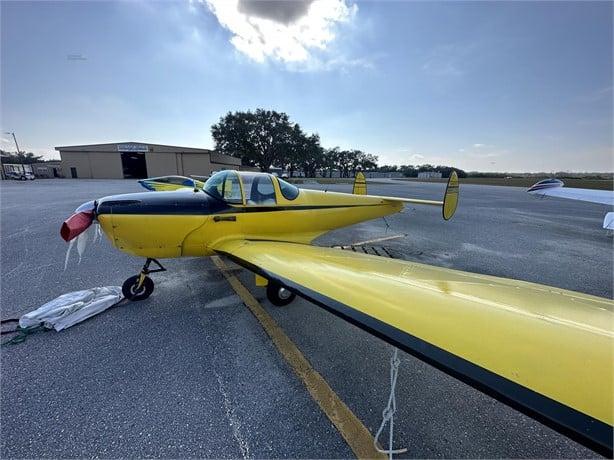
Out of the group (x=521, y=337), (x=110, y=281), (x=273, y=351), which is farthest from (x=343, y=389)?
(x=110, y=281)

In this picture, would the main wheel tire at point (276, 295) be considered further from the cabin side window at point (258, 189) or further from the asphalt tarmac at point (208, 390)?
the cabin side window at point (258, 189)

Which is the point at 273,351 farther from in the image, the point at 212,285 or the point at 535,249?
the point at 535,249

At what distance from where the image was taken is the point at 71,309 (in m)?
2.99

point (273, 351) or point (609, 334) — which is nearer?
point (609, 334)

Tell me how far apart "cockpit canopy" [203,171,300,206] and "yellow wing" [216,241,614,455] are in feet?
5.97

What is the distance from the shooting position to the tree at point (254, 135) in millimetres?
47750

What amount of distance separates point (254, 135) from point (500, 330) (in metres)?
52.1

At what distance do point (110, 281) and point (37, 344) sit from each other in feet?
5.46

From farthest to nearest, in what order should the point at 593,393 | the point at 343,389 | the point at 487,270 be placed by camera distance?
the point at 487,270 → the point at 343,389 → the point at 593,393

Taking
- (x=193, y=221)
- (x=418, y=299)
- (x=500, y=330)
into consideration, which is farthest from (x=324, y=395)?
(x=193, y=221)

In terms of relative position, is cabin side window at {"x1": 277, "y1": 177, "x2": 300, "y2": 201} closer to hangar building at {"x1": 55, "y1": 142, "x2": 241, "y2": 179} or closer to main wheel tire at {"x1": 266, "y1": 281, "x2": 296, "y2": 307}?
main wheel tire at {"x1": 266, "y1": 281, "x2": 296, "y2": 307}

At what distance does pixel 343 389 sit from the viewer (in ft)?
6.97

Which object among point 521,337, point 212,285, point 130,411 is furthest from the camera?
point 212,285

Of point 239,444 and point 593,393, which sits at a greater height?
point 593,393
